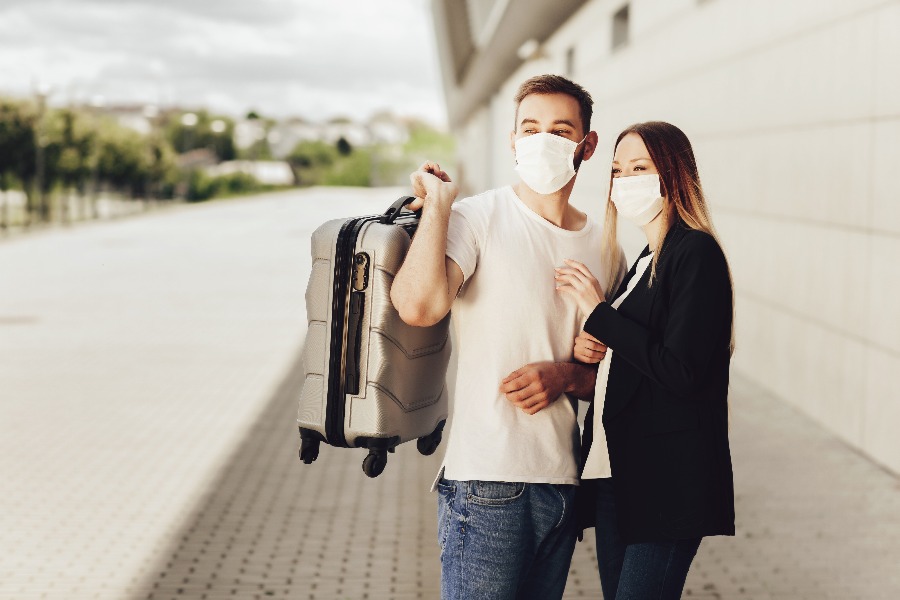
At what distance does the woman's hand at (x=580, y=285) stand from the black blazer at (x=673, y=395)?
3cm

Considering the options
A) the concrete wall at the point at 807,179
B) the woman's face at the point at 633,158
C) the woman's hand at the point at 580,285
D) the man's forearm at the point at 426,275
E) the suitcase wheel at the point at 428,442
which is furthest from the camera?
the concrete wall at the point at 807,179

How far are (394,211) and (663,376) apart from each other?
0.70m

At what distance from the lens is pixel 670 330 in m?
2.51

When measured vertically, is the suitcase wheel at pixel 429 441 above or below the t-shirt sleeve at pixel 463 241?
below

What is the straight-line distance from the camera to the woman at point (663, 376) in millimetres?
2518

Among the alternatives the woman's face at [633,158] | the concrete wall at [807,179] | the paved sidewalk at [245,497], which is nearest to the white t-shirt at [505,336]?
the woman's face at [633,158]

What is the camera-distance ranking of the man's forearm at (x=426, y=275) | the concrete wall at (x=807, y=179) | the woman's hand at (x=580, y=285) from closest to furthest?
1. the man's forearm at (x=426, y=275)
2. the woman's hand at (x=580, y=285)
3. the concrete wall at (x=807, y=179)

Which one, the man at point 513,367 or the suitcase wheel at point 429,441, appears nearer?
the man at point 513,367

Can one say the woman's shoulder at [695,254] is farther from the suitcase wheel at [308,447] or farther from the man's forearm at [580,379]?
the suitcase wheel at [308,447]

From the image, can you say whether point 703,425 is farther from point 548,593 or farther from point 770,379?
point 770,379

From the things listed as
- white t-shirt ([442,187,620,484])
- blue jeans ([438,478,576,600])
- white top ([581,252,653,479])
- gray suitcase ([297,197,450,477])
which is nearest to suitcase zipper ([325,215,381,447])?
gray suitcase ([297,197,450,477])

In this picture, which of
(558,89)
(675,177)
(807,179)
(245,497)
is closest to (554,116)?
(558,89)

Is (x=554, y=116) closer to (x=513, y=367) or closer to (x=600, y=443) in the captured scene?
(x=513, y=367)

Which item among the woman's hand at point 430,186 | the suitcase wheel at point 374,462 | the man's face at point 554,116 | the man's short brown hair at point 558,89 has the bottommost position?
the suitcase wheel at point 374,462
